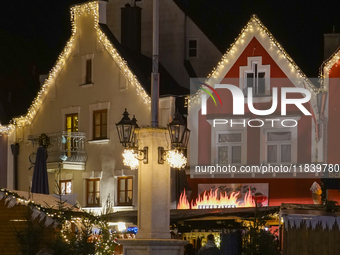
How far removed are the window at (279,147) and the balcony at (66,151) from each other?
7.22 metres

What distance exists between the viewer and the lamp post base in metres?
14.8

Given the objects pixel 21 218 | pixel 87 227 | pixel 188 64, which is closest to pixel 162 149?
pixel 87 227

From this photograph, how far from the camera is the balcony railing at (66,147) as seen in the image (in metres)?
28.2

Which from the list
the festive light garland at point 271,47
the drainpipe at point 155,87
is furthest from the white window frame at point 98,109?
the drainpipe at point 155,87

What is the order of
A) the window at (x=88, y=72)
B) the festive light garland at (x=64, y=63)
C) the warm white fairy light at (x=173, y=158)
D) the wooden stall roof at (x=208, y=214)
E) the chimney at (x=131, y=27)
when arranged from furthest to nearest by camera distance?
the chimney at (x=131, y=27)
the window at (x=88, y=72)
the festive light garland at (x=64, y=63)
the wooden stall roof at (x=208, y=214)
the warm white fairy light at (x=173, y=158)

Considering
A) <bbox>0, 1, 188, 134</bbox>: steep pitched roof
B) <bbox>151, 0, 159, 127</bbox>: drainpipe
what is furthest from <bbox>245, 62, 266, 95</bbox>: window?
<bbox>151, 0, 159, 127</bbox>: drainpipe

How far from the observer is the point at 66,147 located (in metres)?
28.6

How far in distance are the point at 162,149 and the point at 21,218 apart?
18.6 feet

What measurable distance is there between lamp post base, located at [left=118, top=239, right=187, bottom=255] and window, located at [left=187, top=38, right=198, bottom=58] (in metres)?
17.1

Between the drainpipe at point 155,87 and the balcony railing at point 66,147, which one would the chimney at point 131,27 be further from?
the drainpipe at point 155,87

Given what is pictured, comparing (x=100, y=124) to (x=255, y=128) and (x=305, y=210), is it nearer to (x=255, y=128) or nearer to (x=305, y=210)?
(x=255, y=128)

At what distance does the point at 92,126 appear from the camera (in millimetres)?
28938

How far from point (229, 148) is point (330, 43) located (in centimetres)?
510
